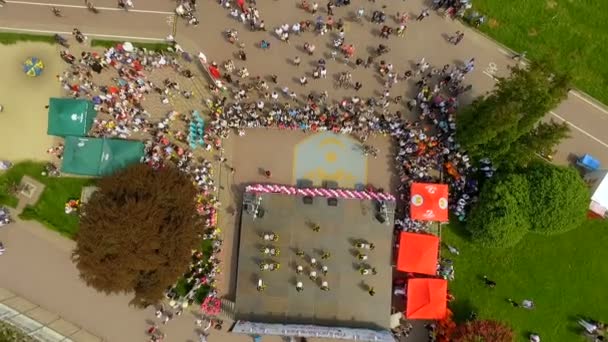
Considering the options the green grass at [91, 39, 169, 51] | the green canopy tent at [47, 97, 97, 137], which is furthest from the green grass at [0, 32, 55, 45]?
the green canopy tent at [47, 97, 97, 137]

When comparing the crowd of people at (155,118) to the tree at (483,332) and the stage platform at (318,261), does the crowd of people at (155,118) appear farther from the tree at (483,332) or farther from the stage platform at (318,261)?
the tree at (483,332)

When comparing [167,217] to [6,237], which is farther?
[6,237]

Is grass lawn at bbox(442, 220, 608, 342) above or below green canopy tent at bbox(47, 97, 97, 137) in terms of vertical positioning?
below

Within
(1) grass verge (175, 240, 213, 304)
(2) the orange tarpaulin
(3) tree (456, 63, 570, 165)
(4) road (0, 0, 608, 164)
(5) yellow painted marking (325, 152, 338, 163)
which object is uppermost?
(4) road (0, 0, 608, 164)

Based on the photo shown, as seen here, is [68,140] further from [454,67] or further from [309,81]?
[454,67]

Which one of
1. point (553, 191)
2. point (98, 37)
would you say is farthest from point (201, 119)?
point (553, 191)

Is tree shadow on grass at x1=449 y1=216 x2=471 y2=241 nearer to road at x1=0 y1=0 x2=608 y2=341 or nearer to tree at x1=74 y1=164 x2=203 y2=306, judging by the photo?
→ road at x1=0 y1=0 x2=608 y2=341

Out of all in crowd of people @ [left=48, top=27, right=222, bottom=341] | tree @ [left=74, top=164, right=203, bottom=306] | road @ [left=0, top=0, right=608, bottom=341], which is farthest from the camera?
road @ [left=0, top=0, right=608, bottom=341]
